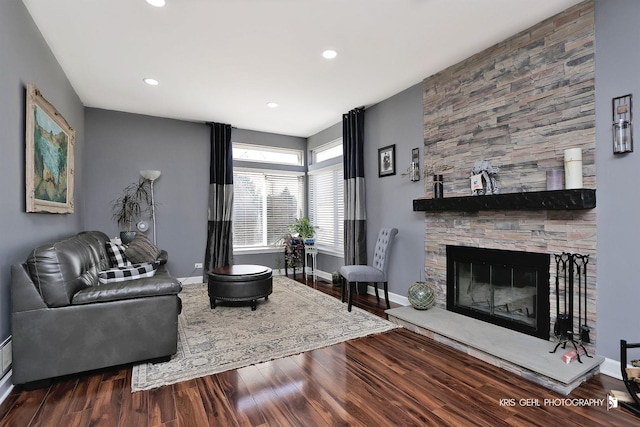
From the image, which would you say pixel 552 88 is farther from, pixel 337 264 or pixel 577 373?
pixel 337 264

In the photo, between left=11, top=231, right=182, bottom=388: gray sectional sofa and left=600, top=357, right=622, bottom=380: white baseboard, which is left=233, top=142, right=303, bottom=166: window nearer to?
left=11, top=231, right=182, bottom=388: gray sectional sofa

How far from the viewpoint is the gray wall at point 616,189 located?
2312 millimetres

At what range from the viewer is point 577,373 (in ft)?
7.29

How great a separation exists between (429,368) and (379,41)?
9.75 feet

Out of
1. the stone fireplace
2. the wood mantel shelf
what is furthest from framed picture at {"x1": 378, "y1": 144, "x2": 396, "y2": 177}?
the wood mantel shelf

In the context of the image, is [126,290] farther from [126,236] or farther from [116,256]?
[126,236]

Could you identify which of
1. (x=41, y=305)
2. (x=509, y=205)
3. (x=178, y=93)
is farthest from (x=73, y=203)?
(x=509, y=205)

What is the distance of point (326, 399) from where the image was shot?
214 centimetres

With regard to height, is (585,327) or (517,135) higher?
(517,135)

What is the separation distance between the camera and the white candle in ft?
8.28

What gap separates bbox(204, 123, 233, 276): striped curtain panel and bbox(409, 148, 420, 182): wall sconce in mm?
3259

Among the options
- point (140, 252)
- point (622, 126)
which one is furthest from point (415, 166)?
point (140, 252)

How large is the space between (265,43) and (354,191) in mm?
2548

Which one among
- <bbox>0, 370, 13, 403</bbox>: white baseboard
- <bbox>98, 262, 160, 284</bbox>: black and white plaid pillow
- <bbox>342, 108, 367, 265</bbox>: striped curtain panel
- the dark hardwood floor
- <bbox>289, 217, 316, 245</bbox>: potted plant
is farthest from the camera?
<bbox>289, 217, 316, 245</bbox>: potted plant
